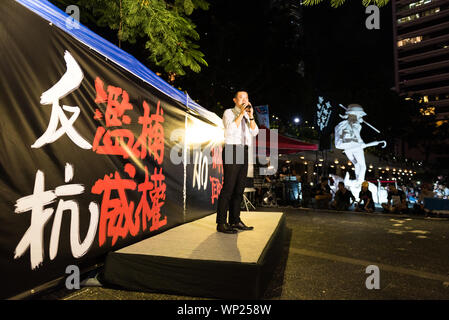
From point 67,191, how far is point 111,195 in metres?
0.50

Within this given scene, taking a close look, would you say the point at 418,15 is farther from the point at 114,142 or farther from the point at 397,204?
the point at 114,142

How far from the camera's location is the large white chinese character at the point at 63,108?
202 cm

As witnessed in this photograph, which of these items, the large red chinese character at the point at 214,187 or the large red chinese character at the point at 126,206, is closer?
the large red chinese character at the point at 126,206

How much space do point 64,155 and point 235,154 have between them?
1783 mm

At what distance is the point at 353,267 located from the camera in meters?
3.09

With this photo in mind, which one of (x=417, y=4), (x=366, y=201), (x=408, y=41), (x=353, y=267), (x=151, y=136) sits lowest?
(x=353, y=267)

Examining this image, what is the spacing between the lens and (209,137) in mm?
5531

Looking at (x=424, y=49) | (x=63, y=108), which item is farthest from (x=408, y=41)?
(x=63, y=108)

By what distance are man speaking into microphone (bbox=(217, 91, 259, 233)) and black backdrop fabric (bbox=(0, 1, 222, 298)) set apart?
2.92 ft

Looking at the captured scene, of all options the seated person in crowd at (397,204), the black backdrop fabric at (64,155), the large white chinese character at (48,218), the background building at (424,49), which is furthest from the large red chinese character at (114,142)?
the background building at (424,49)

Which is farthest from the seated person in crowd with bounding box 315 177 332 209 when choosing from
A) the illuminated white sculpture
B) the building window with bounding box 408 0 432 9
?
the building window with bounding box 408 0 432 9

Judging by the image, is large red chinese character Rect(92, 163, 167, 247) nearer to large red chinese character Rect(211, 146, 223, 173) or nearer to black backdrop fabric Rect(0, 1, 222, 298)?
black backdrop fabric Rect(0, 1, 222, 298)

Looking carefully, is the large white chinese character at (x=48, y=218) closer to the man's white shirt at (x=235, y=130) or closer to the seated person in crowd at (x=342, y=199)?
the man's white shirt at (x=235, y=130)
